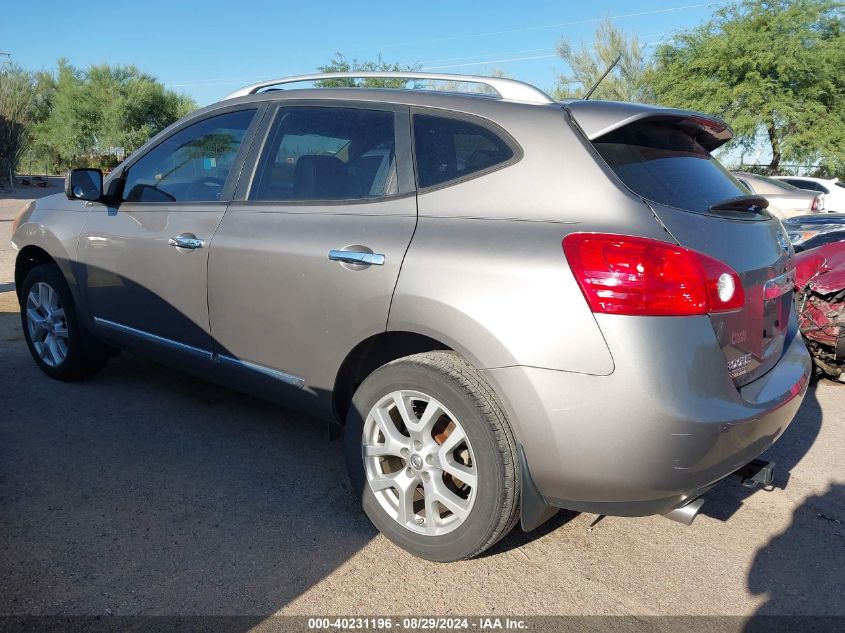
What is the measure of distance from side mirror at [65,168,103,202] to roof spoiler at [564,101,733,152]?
2888 mm

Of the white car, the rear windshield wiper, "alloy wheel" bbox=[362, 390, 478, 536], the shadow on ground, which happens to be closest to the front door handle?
"alloy wheel" bbox=[362, 390, 478, 536]

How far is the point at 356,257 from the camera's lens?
9.44 feet

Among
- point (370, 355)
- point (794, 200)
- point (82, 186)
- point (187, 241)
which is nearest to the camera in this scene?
point (370, 355)

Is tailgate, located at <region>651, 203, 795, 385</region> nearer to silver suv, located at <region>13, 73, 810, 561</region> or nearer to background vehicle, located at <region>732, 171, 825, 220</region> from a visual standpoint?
silver suv, located at <region>13, 73, 810, 561</region>

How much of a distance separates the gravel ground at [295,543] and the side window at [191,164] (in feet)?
4.28

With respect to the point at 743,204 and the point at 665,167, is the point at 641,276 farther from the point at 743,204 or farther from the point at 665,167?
the point at 743,204

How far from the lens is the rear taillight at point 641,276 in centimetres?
229

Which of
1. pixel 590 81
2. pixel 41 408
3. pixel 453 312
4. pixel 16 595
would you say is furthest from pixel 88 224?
pixel 590 81

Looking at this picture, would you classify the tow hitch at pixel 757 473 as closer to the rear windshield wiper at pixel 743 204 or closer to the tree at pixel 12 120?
the rear windshield wiper at pixel 743 204

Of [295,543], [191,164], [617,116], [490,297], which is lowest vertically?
[295,543]

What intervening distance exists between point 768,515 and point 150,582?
268cm

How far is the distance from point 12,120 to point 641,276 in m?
29.1

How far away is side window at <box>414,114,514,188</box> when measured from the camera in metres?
2.75

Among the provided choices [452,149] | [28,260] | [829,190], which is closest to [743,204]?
[452,149]
